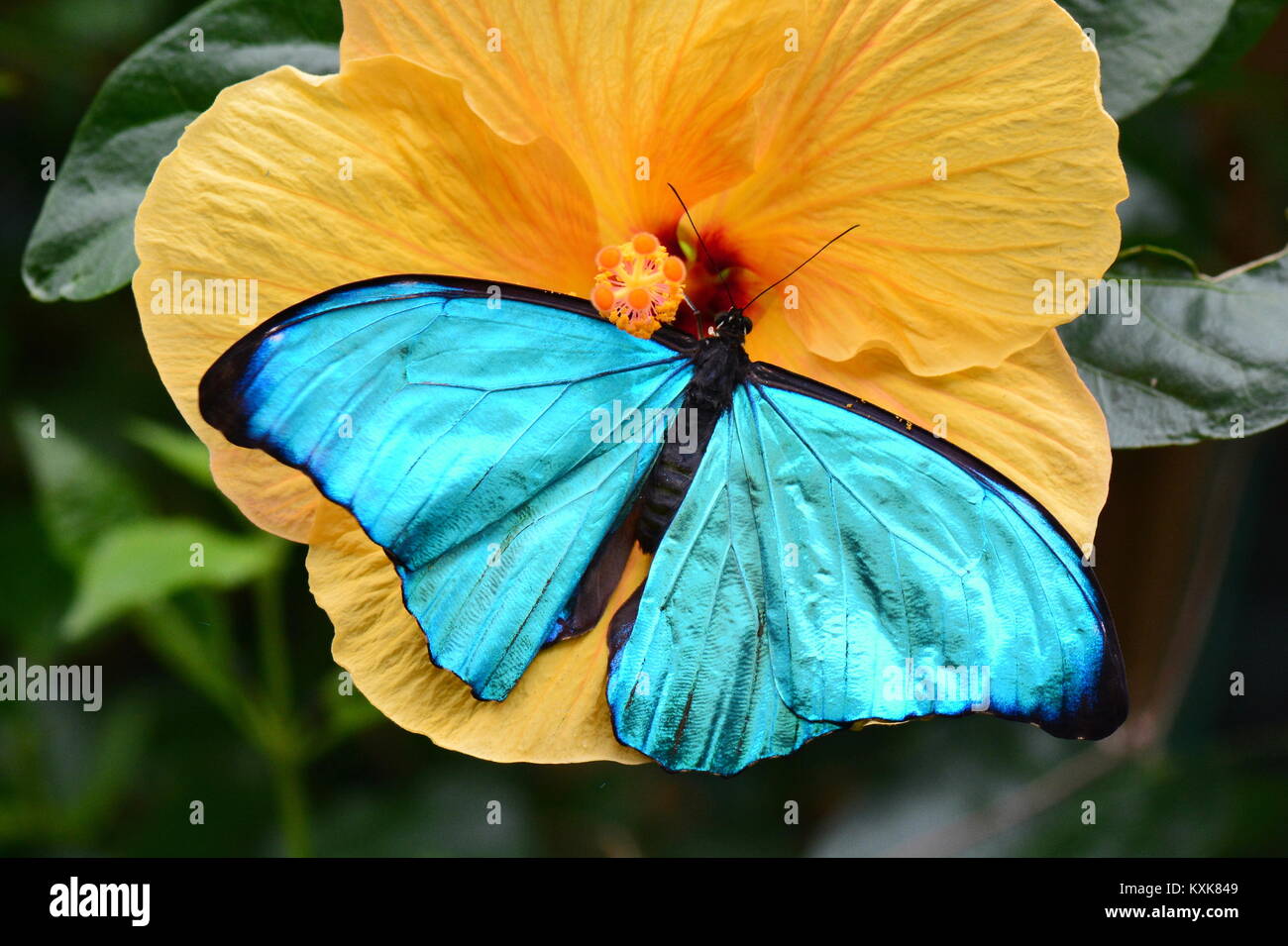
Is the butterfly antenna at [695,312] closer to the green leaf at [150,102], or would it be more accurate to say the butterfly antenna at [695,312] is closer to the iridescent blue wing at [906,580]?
the iridescent blue wing at [906,580]

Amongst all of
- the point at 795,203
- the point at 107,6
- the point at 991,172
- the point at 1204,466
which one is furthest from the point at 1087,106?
the point at 107,6

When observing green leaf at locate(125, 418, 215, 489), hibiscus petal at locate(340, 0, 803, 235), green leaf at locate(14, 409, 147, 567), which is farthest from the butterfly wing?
green leaf at locate(14, 409, 147, 567)

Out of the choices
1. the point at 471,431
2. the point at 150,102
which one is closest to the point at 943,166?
the point at 471,431

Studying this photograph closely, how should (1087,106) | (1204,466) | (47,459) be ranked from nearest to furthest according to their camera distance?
(1087,106), (47,459), (1204,466)

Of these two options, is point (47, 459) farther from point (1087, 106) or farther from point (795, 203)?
point (1087, 106)

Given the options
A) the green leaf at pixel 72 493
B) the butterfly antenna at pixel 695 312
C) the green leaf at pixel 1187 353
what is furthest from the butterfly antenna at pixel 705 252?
the green leaf at pixel 72 493

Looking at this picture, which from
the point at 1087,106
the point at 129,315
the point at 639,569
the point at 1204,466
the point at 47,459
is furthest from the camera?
the point at 129,315

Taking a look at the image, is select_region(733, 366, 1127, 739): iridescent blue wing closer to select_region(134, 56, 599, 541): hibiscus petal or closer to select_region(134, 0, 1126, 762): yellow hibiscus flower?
select_region(134, 0, 1126, 762): yellow hibiscus flower
